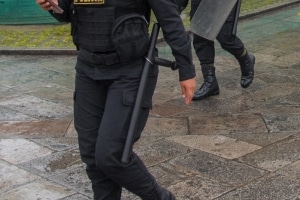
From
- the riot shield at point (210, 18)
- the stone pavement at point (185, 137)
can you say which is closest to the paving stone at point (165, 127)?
the stone pavement at point (185, 137)

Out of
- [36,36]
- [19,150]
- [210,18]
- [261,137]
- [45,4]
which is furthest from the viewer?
[36,36]

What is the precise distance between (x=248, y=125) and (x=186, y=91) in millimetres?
2283

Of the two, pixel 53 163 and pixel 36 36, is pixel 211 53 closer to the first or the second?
pixel 53 163

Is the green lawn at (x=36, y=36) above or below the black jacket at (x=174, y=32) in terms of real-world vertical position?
below

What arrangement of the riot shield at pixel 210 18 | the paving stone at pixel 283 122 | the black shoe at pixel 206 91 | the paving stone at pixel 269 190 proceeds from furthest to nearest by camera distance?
the black shoe at pixel 206 91 < the paving stone at pixel 283 122 < the paving stone at pixel 269 190 < the riot shield at pixel 210 18

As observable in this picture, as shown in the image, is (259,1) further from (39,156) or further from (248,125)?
(39,156)

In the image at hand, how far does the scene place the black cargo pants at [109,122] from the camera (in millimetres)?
3311

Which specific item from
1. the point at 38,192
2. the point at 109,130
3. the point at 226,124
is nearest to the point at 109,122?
the point at 109,130

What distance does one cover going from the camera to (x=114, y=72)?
336cm

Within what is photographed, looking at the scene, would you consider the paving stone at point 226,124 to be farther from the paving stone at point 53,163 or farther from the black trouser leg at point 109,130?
the black trouser leg at point 109,130

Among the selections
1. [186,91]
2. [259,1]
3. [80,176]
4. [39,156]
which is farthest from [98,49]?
[259,1]

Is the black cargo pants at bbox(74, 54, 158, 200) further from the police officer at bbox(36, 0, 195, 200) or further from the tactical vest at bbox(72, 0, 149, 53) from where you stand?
the tactical vest at bbox(72, 0, 149, 53)

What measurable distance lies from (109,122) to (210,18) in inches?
43.4

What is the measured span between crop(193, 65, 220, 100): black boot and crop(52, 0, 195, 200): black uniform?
2.98 meters
